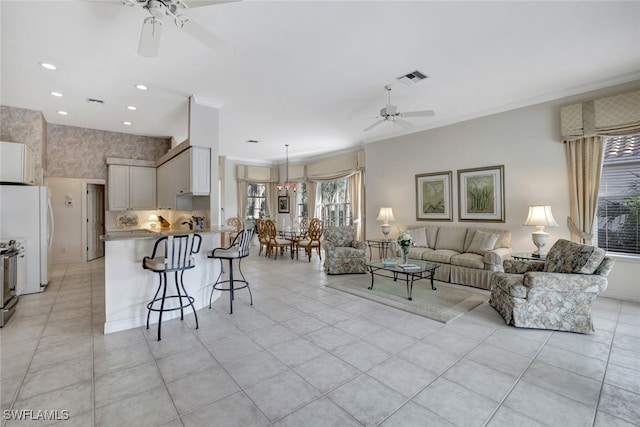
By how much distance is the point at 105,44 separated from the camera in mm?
3021

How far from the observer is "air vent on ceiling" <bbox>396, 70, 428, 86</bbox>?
12.2 ft

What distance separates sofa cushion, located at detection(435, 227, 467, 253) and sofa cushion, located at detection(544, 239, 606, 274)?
69.9 inches

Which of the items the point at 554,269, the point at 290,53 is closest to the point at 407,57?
the point at 290,53

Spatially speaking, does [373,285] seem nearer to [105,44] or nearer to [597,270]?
[597,270]

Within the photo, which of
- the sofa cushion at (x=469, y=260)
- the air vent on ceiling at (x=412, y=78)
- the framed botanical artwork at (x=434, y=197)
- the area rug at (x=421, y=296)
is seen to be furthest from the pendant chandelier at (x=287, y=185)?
the sofa cushion at (x=469, y=260)

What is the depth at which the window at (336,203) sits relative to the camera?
28.7 feet

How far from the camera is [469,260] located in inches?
183

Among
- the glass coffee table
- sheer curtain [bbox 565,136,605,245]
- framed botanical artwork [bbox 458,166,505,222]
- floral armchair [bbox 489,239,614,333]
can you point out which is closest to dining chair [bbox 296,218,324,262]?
the glass coffee table

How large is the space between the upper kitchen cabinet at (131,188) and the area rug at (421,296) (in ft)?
15.1

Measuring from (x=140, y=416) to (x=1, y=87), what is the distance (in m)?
5.02

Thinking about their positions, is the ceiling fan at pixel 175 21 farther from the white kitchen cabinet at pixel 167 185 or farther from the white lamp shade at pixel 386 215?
the white lamp shade at pixel 386 215

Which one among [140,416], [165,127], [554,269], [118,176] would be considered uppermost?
[165,127]

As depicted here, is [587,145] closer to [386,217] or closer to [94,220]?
[386,217]

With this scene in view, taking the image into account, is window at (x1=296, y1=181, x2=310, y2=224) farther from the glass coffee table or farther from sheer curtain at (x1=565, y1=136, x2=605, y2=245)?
sheer curtain at (x1=565, y1=136, x2=605, y2=245)
